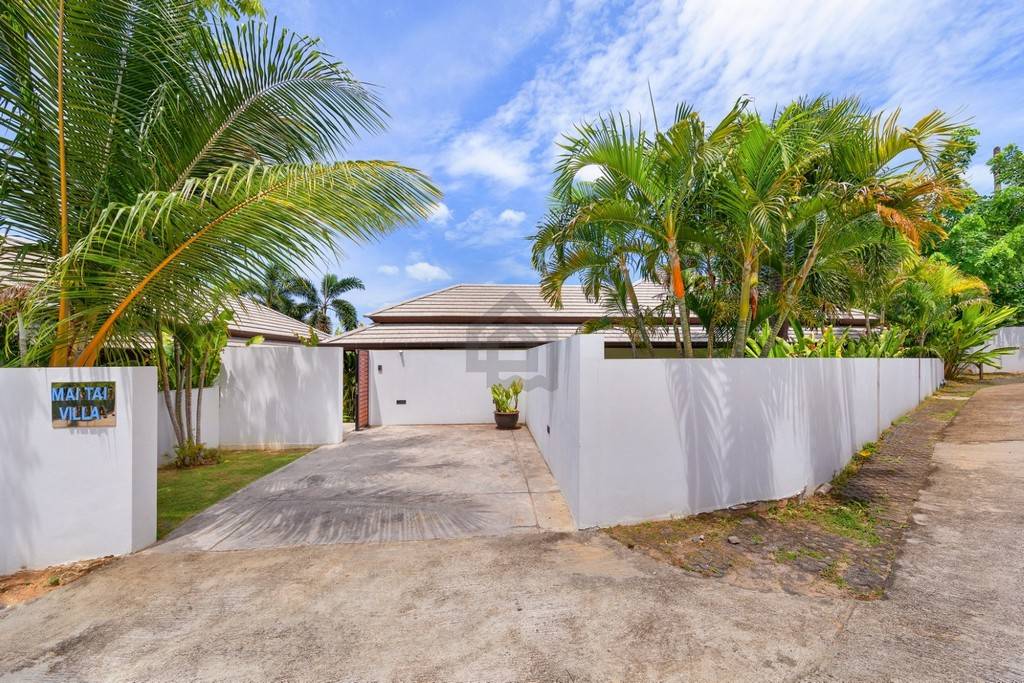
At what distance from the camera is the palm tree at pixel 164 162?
3.53 m

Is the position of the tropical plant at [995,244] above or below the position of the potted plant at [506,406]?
above

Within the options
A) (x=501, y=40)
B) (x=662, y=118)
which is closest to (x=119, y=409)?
(x=662, y=118)

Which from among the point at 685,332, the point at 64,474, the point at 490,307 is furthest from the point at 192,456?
the point at 490,307

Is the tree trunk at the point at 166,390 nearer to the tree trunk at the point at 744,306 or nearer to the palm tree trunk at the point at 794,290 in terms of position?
the tree trunk at the point at 744,306

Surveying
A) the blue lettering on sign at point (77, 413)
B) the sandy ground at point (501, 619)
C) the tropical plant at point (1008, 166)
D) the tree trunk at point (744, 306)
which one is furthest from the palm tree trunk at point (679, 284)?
the tropical plant at point (1008, 166)

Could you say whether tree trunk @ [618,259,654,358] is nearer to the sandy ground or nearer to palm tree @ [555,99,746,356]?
palm tree @ [555,99,746,356]

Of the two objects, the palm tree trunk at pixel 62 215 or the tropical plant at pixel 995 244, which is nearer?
the palm tree trunk at pixel 62 215

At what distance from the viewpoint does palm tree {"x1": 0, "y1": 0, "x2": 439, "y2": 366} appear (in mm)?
3529

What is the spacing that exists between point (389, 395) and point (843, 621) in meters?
11.0

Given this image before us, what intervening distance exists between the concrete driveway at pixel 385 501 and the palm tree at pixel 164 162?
2.51 meters

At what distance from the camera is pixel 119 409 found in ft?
12.9

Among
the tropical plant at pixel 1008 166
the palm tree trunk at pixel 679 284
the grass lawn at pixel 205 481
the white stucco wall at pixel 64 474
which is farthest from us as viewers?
the tropical plant at pixel 1008 166

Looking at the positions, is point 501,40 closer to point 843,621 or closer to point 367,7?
point 367,7

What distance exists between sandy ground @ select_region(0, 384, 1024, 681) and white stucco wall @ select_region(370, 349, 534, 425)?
26.1 ft
